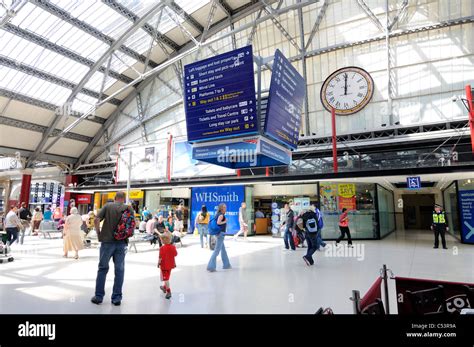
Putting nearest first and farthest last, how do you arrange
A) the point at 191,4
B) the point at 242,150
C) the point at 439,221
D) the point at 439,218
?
the point at 242,150
the point at 439,218
the point at 439,221
the point at 191,4

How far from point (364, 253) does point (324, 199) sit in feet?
15.8

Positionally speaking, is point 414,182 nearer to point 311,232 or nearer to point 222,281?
point 311,232

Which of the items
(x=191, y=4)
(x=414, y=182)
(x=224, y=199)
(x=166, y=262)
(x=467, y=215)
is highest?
(x=191, y=4)

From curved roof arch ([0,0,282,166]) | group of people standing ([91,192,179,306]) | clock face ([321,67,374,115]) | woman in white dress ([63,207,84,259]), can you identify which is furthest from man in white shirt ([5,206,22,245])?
clock face ([321,67,374,115])

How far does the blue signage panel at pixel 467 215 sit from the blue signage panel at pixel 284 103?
934 centimetres

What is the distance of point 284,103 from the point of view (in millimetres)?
5230

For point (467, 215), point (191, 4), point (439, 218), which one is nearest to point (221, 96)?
point (439, 218)

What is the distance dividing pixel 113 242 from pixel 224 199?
12.0 meters

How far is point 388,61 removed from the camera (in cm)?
1497

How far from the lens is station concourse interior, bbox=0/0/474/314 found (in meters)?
4.93
